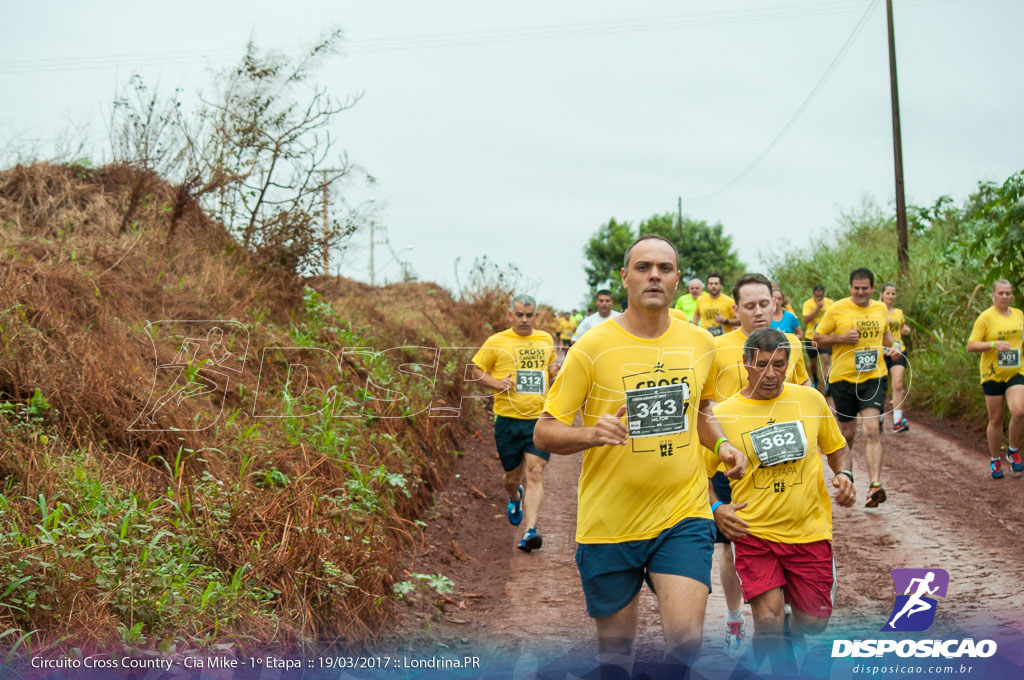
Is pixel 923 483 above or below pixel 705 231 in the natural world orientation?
below

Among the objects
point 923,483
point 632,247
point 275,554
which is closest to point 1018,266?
point 923,483

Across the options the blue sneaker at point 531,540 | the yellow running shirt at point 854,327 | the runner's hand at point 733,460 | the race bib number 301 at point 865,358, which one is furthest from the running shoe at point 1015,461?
the runner's hand at point 733,460

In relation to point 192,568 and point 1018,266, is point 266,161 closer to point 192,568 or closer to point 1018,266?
point 192,568

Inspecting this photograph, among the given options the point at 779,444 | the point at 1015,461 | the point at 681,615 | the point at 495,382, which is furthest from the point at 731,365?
the point at 1015,461

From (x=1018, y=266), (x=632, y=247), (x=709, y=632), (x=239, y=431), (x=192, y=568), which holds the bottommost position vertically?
(x=709, y=632)

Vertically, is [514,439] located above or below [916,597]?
above

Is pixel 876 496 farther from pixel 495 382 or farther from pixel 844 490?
pixel 844 490

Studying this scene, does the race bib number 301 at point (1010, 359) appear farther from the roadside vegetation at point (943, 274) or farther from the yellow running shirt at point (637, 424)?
the yellow running shirt at point (637, 424)

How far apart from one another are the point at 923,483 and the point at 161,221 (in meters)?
9.62

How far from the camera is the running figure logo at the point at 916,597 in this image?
19.4 ft

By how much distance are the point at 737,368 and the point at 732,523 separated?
1139 millimetres

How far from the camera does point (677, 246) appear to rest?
57.2 metres

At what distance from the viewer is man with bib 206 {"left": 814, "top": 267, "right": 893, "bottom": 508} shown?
9.38m

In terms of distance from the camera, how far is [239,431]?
7414 mm
